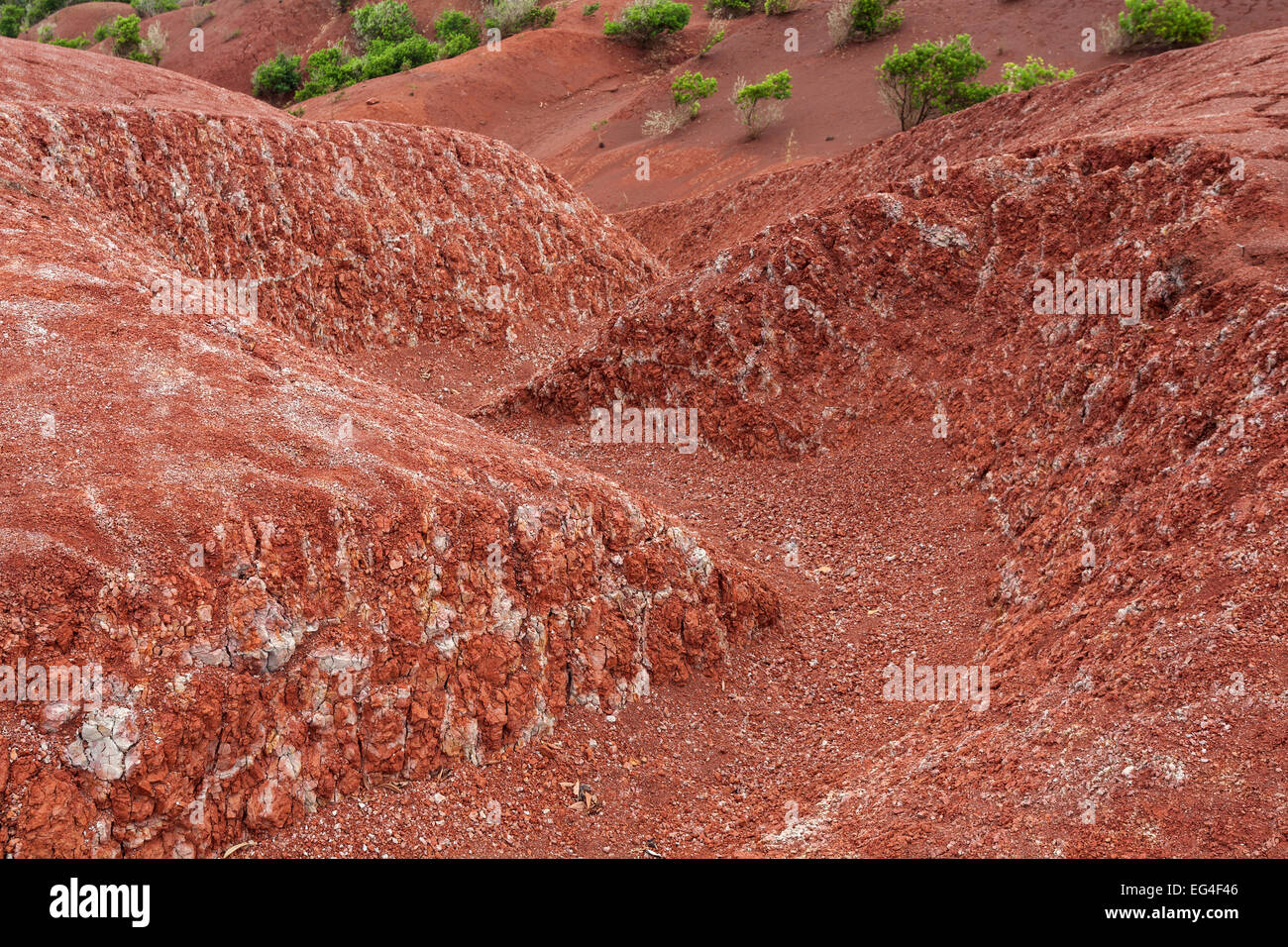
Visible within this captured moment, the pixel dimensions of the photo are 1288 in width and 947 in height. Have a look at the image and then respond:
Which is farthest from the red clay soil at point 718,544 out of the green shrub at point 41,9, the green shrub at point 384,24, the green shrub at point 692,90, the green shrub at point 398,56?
the green shrub at point 41,9

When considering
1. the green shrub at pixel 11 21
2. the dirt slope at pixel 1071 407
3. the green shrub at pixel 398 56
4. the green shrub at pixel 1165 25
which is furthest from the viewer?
the green shrub at pixel 11 21

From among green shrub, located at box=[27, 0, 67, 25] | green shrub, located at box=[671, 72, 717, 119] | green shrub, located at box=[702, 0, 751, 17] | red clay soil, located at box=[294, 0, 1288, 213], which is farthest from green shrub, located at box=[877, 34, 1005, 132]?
green shrub, located at box=[27, 0, 67, 25]

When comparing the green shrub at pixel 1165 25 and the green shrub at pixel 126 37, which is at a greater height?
the green shrub at pixel 126 37

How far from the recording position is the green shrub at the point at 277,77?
5747 centimetres

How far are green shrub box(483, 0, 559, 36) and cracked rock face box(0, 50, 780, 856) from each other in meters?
47.9

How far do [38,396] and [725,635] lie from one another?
7564 millimetres

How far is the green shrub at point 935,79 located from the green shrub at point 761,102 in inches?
240

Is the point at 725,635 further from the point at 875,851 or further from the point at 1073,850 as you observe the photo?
the point at 1073,850

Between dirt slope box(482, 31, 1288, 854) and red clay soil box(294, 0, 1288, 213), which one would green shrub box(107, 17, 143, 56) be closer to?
red clay soil box(294, 0, 1288, 213)

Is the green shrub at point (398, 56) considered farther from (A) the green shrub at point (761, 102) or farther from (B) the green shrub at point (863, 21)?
(A) the green shrub at point (761, 102)

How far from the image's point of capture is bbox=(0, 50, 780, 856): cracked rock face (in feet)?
25.1

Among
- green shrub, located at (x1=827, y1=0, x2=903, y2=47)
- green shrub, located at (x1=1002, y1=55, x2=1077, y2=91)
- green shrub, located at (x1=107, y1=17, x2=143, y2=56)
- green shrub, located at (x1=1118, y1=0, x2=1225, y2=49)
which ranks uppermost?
green shrub, located at (x1=107, y1=17, x2=143, y2=56)

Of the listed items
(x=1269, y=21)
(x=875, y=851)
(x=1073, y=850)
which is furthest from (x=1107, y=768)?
(x=1269, y=21)

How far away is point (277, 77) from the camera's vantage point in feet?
188
